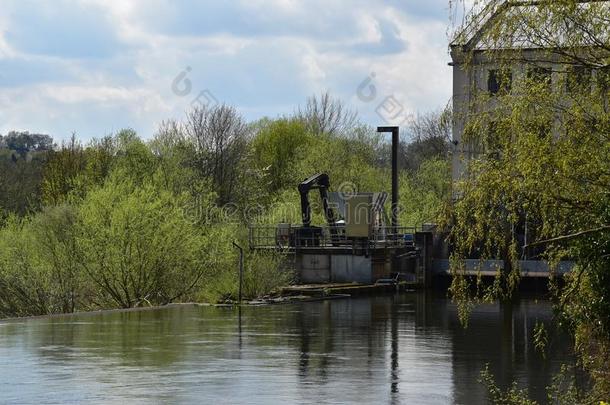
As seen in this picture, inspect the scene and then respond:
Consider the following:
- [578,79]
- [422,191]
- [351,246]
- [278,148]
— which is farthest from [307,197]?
[578,79]

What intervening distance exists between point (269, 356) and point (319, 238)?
84.7ft

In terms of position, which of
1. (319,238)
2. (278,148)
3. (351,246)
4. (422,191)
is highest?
(278,148)

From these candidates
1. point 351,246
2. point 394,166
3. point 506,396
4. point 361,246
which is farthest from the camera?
point 394,166

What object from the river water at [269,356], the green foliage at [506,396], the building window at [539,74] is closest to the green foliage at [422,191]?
the river water at [269,356]

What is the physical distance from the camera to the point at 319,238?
4950 centimetres

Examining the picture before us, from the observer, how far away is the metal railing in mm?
48562

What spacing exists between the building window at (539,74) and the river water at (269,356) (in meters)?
7.21

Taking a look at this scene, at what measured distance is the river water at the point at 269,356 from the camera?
18.5 meters

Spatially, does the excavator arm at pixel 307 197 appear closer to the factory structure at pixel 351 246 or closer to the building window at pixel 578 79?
the factory structure at pixel 351 246

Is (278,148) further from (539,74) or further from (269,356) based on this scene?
(539,74)

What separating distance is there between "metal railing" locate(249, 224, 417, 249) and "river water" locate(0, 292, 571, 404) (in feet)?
38.8

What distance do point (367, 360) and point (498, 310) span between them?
15664 millimetres

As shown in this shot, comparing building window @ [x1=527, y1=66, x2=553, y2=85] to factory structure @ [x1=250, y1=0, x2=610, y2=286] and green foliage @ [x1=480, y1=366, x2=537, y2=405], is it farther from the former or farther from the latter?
factory structure @ [x1=250, y1=0, x2=610, y2=286]

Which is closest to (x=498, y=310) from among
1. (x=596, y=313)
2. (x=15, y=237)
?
(x=15, y=237)
